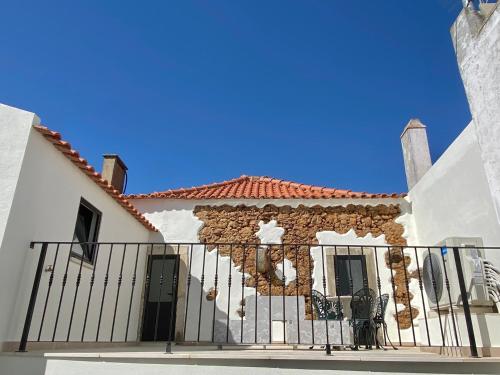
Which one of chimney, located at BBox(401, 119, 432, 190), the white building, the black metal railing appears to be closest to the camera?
the white building

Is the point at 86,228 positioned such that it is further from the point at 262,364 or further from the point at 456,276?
the point at 456,276

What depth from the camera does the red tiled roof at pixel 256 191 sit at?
7996 mm

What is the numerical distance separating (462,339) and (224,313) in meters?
4.33

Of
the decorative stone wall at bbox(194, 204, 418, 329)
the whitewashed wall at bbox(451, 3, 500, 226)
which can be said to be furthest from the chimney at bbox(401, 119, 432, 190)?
the whitewashed wall at bbox(451, 3, 500, 226)

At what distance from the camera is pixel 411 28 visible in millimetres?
5852

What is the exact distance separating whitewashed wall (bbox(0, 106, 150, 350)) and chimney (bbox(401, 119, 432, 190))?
5775 mm

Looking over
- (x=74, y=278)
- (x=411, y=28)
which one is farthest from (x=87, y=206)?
(x=411, y=28)

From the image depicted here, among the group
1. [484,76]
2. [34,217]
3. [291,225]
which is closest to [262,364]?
[34,217]

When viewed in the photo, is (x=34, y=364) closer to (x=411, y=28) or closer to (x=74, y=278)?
(x=74, y=278)

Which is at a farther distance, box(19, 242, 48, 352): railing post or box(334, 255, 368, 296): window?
box(334, 255, 368, 296): window

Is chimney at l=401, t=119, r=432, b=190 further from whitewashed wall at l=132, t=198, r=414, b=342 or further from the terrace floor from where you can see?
the terrace floor

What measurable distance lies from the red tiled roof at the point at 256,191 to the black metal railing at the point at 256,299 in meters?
1.10

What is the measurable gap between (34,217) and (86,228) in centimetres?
143

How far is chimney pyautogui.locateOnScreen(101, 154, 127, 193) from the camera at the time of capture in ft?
27.1
